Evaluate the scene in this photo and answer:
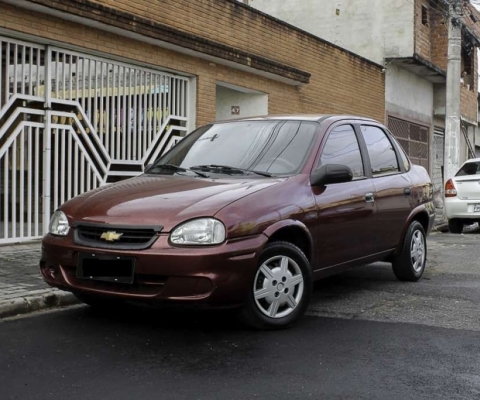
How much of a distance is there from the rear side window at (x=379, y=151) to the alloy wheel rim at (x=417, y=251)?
0.76 meters

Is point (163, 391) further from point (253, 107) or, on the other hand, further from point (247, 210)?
point (253, 107)

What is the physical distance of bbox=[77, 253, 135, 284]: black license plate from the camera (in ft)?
14.6

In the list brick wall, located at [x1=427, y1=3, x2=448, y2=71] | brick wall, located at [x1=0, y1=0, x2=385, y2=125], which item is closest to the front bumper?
brick wall, located at [x1=0, y1=0, x2=385, y2=125]

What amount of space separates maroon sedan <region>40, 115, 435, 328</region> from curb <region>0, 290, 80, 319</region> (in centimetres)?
55

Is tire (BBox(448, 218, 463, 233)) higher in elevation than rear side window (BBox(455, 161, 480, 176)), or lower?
lower

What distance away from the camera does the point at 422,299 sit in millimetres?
6176

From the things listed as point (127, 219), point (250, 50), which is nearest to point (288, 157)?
point (127, 219)

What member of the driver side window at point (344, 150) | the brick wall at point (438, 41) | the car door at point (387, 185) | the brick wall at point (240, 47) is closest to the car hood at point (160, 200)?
the driver side window at point (344, 150)

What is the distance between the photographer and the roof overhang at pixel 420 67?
65.9 ft

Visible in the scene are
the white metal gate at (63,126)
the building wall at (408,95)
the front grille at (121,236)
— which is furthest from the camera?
the building wall at (408,95)

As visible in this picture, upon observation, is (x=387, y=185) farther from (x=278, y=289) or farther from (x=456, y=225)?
(x=456, y=225)

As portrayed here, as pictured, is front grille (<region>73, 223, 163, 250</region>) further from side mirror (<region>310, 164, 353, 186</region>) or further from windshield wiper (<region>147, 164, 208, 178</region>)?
side mirror (<region>310, 164, 353, 186</region>)

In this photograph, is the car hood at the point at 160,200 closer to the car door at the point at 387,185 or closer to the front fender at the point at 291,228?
the front fender at the point at 291,228

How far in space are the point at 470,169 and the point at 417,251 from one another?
706 centimetres
